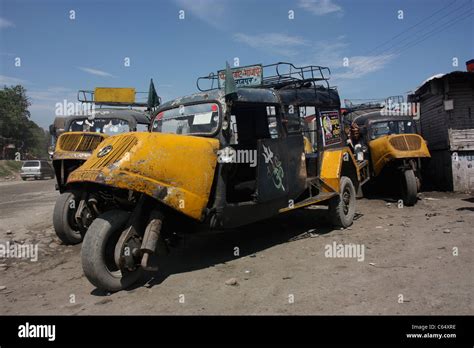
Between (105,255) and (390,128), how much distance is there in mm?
9482

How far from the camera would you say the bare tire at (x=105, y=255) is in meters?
4.14

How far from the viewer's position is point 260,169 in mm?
5473

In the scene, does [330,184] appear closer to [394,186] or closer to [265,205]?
[265,205]

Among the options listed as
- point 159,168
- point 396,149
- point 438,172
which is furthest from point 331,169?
point 438,172

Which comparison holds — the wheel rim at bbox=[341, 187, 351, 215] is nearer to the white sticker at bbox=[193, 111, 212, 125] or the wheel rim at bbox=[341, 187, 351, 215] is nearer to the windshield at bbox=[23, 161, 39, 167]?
the white sticker at bbox=[193, 111, 212, 125]

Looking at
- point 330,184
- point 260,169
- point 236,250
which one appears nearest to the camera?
point 260,169

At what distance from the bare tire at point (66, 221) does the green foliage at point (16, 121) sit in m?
45.0

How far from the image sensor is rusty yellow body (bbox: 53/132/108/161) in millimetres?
7414

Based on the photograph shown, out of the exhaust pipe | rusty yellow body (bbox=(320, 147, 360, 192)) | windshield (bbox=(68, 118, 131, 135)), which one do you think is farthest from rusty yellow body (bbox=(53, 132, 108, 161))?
rusty yellow body (bbox=(320, 147, 360, 192))

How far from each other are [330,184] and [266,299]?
3.63 m

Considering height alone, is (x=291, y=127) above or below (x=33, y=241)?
above

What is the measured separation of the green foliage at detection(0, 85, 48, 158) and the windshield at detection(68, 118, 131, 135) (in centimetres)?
4226
